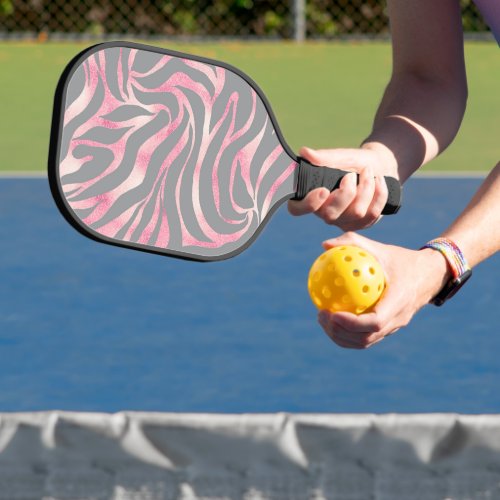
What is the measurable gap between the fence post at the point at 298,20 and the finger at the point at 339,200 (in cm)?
1080

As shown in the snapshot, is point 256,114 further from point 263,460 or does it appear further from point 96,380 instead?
point 96,380

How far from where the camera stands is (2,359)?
4.54 m

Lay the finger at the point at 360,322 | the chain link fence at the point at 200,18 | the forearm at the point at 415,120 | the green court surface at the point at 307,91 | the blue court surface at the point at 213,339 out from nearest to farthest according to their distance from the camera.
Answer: the finger at the point at 360,322 → the forearm at the point at 415,120 → the blue court surface at the point at 213,339 → the green court surface at the point at 307,91 → the chain link fence at the point at 200,18

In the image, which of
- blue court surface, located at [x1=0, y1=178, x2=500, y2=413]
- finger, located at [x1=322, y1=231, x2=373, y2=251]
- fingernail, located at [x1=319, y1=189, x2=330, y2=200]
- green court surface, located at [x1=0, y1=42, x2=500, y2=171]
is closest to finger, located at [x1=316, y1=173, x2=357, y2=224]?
fingernail, located at [x1=319, y1=189, x2=330, y2=200]

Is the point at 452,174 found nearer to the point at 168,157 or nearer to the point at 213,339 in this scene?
the point at 213,339

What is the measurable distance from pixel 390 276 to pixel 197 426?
48cm

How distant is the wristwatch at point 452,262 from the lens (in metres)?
2.16

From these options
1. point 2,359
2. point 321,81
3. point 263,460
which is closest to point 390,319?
point 263,460

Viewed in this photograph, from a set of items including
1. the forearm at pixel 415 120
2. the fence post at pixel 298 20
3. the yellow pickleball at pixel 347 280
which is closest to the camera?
the yellow pickleball at pixel 347 280

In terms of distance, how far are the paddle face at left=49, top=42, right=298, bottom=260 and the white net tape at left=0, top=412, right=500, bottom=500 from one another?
31 cm

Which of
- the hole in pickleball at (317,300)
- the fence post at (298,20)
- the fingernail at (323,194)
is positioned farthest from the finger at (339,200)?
the fence post at (298,20)

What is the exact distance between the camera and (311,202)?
2.32m

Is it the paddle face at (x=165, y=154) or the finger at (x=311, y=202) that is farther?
the finger at (x=311, y=202)

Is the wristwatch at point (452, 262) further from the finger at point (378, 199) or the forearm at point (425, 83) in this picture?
the forearm at point (425, 83)
